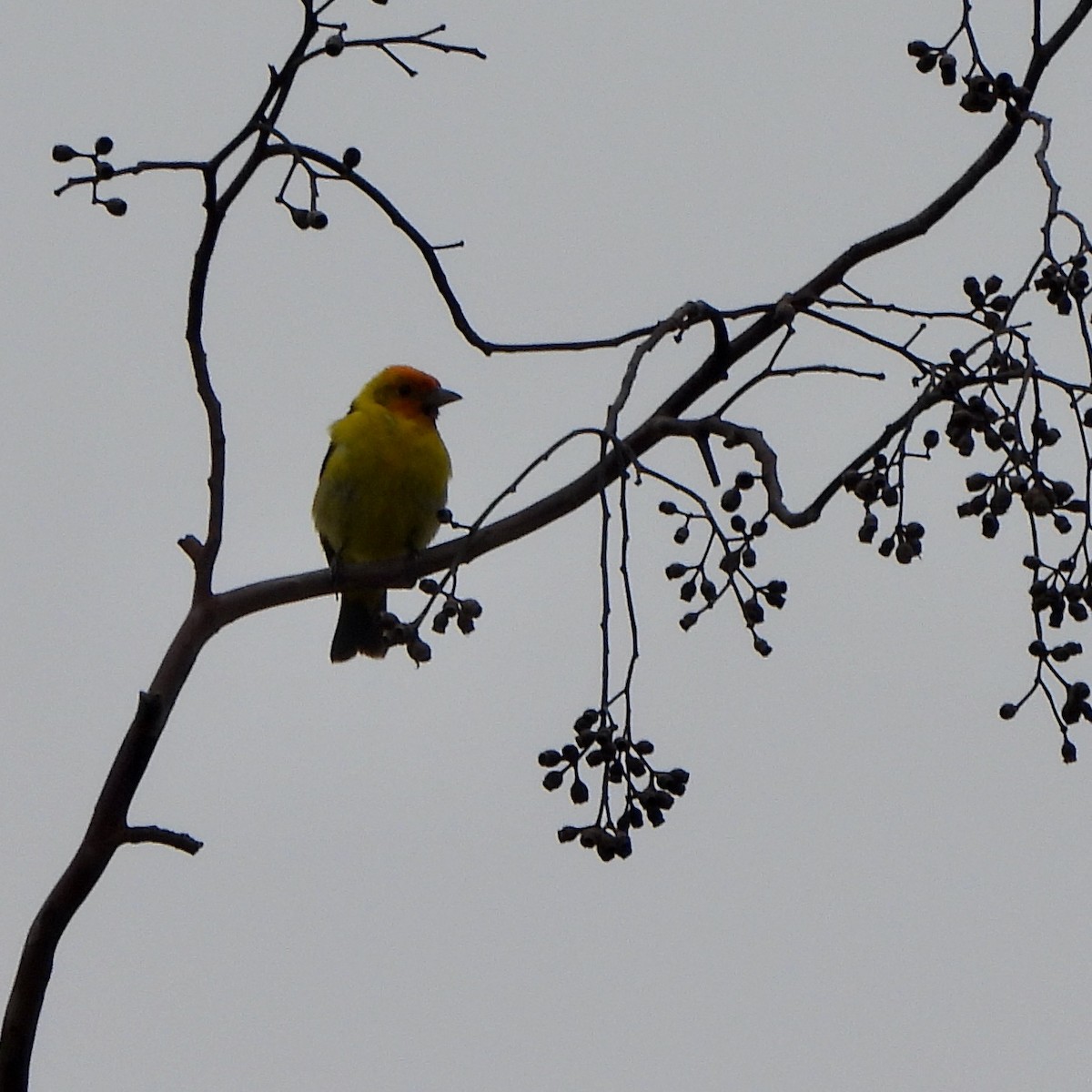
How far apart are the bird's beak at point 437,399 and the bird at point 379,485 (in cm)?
7

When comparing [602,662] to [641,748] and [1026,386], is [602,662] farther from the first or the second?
[1026,386]

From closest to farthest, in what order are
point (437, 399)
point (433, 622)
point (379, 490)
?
point (433, 622) → point (379, 490) → point (437, 399)

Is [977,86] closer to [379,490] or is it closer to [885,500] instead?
[885,500]

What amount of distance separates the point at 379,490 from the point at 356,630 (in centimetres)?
97

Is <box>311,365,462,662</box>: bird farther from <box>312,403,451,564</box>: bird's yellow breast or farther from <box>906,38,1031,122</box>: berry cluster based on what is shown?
<box>906,38,1031,122</box>: berry cluster

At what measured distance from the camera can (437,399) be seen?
746cm

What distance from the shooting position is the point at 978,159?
3.73 m

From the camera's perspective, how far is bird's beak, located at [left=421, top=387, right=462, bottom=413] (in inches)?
294

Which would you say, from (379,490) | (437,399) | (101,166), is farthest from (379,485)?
(101,166)

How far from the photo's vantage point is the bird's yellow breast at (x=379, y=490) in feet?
22.6

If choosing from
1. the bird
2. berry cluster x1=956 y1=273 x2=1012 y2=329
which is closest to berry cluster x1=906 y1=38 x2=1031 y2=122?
berry cluster x1=956 y1=273 x2=1012 y2=329

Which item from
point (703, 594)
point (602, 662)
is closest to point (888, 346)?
point (703, 594)

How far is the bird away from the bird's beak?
65 millimetres

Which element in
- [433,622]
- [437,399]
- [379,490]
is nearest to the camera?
[433,622]
